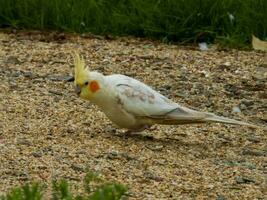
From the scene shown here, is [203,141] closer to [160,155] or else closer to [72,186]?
[160,155]

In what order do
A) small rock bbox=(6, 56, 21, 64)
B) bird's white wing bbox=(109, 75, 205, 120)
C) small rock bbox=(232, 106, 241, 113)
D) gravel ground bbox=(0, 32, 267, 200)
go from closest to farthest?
gravel ground bbox=(0, 32, 267, 200), bird's white wing bbox=(109, 75, 205, 120), small rock bbox=(232, 106, 241, 113), small rock bbox=(6, 56, 21, 64)

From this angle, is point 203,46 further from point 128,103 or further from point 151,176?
point 151,176

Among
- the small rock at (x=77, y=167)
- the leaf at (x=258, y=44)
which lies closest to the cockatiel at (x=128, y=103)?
the small rock at (x=77, y=167)

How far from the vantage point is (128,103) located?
6.30m

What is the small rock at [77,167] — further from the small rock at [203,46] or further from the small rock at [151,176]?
the small rock at [203,46]

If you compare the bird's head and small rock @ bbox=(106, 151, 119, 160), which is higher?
the bird's head

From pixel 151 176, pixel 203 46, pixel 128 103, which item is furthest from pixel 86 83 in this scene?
pixel 203 46

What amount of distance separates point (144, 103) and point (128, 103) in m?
0.10

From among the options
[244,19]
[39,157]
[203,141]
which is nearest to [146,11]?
[244,19]

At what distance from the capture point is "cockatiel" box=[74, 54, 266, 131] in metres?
6.30

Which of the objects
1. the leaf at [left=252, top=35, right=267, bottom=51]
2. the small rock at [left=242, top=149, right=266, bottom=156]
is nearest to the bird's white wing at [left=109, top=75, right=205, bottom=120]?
the small rock at [left=242, top=149, right=266, bottom=156]

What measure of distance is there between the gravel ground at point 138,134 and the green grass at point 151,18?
0.20m

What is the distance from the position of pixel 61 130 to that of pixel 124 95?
50 cm

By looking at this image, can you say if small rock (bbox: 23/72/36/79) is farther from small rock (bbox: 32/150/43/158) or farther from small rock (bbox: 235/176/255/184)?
small rock (bbox: 235/176/255/184)
